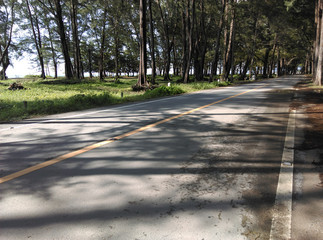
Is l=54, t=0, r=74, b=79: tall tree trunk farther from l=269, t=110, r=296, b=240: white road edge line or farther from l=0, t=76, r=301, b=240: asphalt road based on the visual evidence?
l=269, t=110, r=296, b=240: white road edge line

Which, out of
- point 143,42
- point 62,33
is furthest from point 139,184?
point 62,33

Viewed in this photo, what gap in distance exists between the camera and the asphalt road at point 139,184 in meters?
2.06

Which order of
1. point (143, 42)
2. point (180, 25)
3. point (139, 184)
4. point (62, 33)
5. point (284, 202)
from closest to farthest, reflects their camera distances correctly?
point (284, 202)
point (139, 184)
point (143, 42)
point (62, 33)
point (180, 25)

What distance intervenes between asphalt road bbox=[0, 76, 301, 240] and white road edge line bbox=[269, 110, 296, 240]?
7 centimetres

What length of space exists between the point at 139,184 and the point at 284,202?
5.49 feet

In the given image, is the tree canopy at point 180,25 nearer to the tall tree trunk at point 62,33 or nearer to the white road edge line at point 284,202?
the tall tree trunk at point 62,33

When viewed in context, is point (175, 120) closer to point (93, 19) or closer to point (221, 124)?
point (221, 124)

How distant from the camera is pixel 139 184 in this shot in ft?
9.34

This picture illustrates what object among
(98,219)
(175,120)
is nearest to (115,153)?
(98,219)

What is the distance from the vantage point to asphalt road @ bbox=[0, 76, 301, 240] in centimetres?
206

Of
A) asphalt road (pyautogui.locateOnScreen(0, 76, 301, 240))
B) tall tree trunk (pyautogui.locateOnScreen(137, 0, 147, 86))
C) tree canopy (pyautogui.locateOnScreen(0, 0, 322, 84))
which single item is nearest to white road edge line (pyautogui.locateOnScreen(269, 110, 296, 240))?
asphalt road (pyautogui.locateOnScreen(0, 76, 301, 240))

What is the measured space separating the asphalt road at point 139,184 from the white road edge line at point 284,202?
2.7 inches

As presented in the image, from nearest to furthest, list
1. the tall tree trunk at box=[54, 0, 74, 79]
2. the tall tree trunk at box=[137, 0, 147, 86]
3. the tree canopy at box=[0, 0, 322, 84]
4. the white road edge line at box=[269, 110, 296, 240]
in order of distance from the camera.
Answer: the white road edge line at box=[269, 110, 296, 240] → the tall tree trunk at box=[137, 0, 147, 86] → the tall tree trunk at box=[54, 0, 74, 79] → the tree canopy at box=[0, 0, 322, 84]

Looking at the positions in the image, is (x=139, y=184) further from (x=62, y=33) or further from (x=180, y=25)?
(x=180, y=25)
